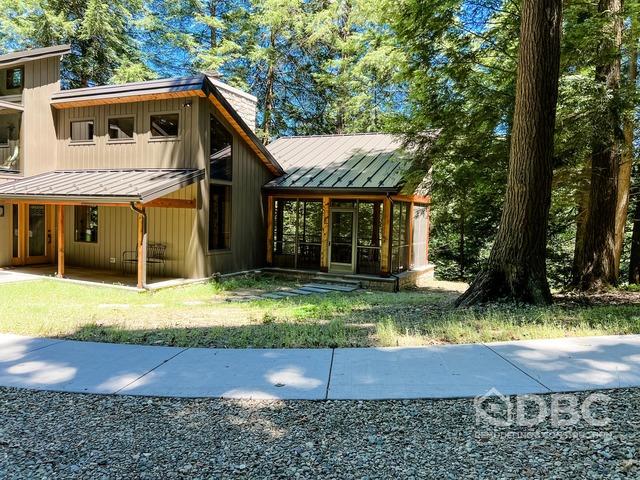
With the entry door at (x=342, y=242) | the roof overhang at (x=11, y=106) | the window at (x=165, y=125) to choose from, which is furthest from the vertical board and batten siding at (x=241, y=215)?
the roof overhang at (x=11, y=106)

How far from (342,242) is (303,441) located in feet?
38.7

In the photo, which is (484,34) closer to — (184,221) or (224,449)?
(184,221)

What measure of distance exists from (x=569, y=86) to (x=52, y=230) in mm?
15813

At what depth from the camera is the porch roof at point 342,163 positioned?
45.1 feet

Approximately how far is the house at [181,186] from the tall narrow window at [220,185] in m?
0.04

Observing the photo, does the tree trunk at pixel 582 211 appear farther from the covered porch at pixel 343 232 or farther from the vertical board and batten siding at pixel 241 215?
the vertical board and batten siding at pixel 241 215

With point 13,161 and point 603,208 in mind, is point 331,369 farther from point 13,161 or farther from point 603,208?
point 13,161

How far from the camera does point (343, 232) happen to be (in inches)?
579

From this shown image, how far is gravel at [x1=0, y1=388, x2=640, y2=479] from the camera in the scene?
2.68 meters

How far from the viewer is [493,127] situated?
419 inches

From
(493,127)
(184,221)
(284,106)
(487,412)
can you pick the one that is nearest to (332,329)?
(487,412)

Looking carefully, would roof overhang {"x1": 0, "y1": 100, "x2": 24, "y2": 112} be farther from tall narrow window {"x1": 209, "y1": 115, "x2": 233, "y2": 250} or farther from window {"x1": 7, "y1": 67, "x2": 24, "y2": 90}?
tall narrow window {"x1": 209, "y1": 115, "x2": 233, "y2": 250}

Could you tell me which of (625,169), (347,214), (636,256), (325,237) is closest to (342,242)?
(325,237)

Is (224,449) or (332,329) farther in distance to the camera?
(332,329)
